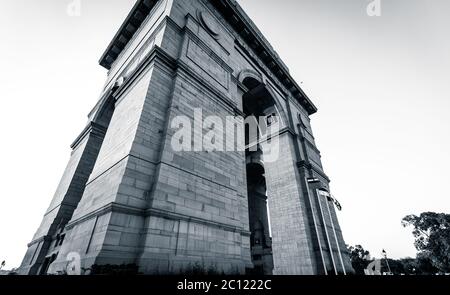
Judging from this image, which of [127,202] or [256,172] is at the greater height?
[256,172]

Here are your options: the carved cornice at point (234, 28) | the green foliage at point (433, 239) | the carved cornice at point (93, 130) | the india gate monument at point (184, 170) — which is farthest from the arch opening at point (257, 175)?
the green foliage at point (433, 239)

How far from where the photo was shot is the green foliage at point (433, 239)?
1176 inches

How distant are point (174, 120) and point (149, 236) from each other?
3502 millimetres

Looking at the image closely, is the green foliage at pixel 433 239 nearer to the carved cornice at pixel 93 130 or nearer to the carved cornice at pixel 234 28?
the carved cornice at pixel 234 28

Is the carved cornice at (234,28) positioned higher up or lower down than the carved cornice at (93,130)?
higher up

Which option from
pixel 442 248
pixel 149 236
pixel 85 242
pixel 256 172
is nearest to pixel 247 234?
pixel 149 236

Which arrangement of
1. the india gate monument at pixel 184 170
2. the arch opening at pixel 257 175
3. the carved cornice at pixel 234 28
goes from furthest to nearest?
the arch opening at pixel 257 175 → the carved cornice at pixel 234 28 → the india gate monument at pixel 184 170

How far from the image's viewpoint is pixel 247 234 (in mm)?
7090

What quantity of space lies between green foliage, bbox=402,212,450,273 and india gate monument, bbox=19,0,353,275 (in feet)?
99.6

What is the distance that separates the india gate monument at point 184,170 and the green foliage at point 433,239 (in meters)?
30.3

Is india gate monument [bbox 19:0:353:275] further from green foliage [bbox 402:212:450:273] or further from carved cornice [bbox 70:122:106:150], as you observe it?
green foliage [bbox 402:212:450:273]

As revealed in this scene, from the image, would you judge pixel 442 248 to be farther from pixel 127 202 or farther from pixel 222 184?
pixel 127 202

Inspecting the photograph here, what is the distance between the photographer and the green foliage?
1176 inches

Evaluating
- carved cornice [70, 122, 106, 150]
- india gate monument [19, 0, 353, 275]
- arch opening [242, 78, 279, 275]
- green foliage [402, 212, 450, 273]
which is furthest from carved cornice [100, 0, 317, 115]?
green foliage [402, 212, 450, 273]
